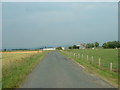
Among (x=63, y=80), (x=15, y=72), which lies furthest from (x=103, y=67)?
(x=63, y=80)

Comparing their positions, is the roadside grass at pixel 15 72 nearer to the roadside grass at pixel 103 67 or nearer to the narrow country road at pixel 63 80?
the narrow country road at pixel 63 80

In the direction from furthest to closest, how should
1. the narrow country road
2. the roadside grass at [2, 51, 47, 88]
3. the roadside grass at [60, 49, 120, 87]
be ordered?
the roadside grass at [60, 49, 120, 87] < the roadside grass at [2, 51, 47, 88] < the narrow country road

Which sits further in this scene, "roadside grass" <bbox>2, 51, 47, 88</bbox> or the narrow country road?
"roadside grass" <bbox>2, 51, 47, 88</bbox>

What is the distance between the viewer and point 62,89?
9062mm

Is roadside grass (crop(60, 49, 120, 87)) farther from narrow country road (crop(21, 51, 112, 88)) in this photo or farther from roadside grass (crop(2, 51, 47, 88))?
roadside grass (crop(2, 51, 47, 88))

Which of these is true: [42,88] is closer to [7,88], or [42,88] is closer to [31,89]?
[31,89]

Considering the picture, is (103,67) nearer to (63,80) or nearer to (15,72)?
(15,72)

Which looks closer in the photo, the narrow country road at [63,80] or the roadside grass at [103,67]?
the narrow country road at [63,80]

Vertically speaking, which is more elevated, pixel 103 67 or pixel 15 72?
pixel 15 72

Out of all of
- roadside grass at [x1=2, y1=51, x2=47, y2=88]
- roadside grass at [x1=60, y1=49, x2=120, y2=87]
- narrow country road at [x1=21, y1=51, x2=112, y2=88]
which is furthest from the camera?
roadside grass at [x1=60, y1=49, x2=120, y2=87]

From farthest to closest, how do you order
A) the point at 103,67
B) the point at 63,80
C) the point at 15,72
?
1. the point at 103,67
2. the point at 15,72
3. the point at 63,80

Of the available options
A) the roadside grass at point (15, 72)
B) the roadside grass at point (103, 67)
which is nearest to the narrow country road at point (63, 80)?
the roadside grass at point (15, 72)

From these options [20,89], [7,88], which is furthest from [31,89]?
[7,88]

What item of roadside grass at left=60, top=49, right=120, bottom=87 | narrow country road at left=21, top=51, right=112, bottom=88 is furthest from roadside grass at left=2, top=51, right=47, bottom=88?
roadside grass at left=60, top=49, right=120, bottom=87
